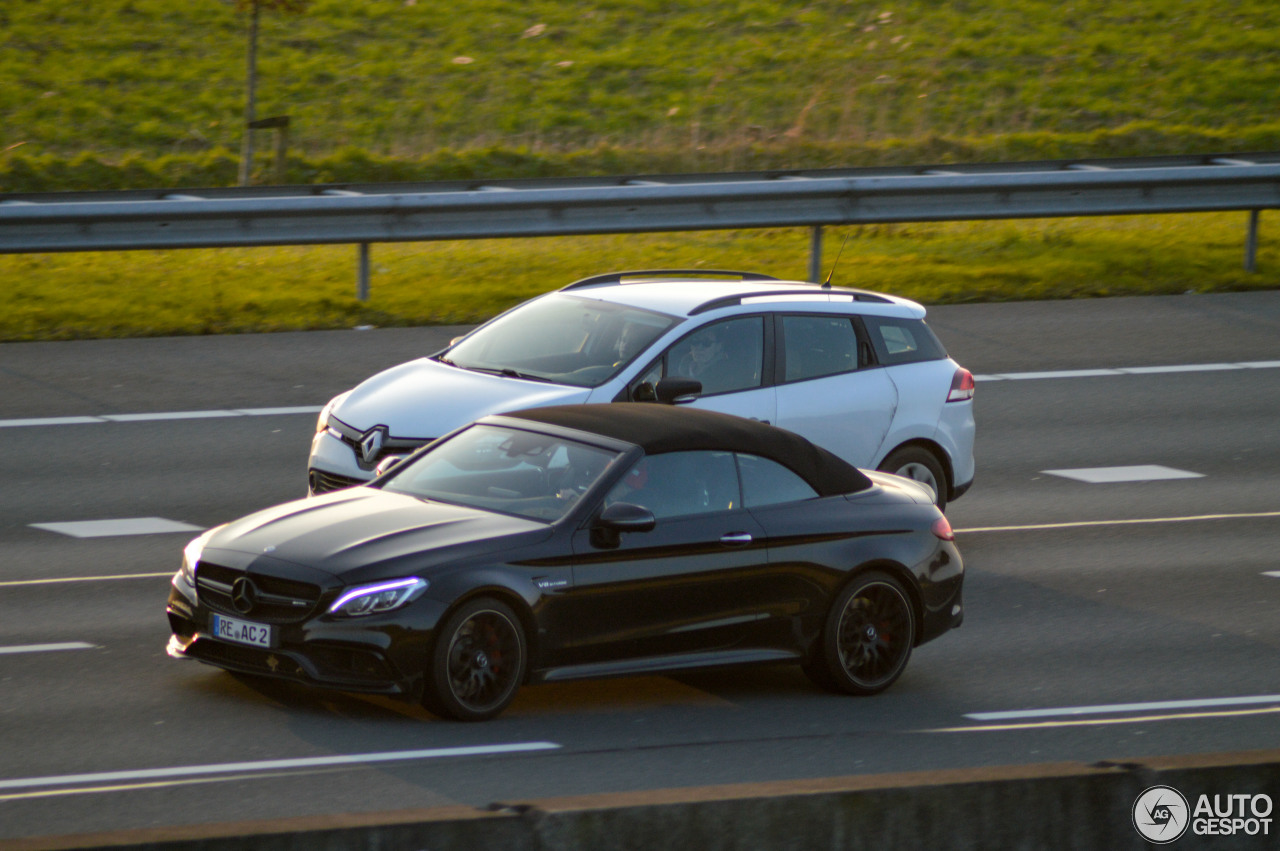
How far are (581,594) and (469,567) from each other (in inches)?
23.7

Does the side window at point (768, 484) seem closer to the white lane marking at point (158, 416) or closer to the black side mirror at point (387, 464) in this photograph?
the black side mirror at point (387, 464)

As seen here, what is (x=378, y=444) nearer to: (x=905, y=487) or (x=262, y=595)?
(x=262, y=595)

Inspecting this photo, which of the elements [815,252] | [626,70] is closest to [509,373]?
[815,252]

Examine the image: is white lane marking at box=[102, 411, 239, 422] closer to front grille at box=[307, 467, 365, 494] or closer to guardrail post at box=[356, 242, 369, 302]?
guardrail post at box=[356, 242, 369, 302]

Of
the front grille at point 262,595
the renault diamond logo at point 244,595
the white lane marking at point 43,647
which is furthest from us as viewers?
the white lane marking at point 43,647

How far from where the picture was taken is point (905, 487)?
10.4 meters

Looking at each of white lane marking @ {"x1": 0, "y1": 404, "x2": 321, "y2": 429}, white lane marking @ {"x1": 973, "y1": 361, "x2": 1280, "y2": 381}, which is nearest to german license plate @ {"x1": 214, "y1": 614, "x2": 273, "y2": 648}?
white lane marking @ {"x1": 0, "y1": 404, "x2": 321, "y2": 429}

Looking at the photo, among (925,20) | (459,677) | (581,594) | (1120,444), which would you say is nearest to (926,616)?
(581,594)

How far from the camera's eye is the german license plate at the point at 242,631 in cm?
856

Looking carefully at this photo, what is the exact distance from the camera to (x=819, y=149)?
2864 centimetres

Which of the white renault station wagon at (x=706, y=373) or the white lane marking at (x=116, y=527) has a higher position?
the white renault station wagon at (x=706, y=373)

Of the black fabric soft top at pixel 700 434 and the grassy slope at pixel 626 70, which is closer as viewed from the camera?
the black fabric soft top at pixel 700 434

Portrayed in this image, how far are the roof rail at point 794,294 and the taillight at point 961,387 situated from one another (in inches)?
26.4

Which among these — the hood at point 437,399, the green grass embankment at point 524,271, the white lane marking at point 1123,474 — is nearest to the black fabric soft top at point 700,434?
the hood at point 437,399
